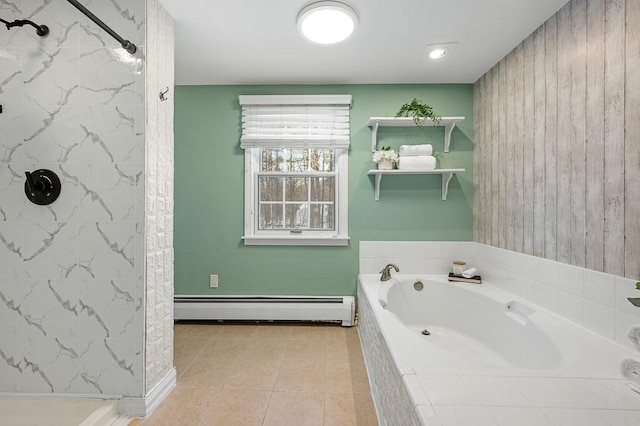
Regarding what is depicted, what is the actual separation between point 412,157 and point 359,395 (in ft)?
6.35

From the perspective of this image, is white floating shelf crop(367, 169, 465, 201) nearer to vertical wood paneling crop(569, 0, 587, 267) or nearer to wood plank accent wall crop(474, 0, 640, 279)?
wood plank accent wall crop(474, 0, 640, 279)

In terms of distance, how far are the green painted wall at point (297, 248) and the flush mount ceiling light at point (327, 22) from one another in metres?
0.95

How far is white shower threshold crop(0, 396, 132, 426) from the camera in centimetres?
158

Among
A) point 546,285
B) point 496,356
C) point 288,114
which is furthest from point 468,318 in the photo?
point 288,114

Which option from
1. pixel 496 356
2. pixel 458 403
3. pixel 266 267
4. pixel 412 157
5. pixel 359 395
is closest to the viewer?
pixel 458 403

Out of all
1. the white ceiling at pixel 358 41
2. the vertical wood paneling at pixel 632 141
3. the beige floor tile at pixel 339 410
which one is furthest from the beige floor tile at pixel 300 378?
the white ceiling at pixel 358 41

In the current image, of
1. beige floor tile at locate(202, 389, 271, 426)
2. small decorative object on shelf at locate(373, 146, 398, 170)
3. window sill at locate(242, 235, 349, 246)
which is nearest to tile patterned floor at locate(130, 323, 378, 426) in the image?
beige floor tile at locate(202, 389, 271, 426)

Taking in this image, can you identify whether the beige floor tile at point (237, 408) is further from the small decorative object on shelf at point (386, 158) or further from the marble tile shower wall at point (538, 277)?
the small decorative object on shelf at point (386, 158)

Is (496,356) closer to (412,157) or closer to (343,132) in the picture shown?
(412,157)

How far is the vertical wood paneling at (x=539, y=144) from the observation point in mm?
1992

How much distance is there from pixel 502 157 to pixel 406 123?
870 millimetres

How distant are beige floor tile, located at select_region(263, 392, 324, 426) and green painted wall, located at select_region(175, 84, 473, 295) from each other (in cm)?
120

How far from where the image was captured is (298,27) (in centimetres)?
203

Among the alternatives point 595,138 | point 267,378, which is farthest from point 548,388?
point 267,378
